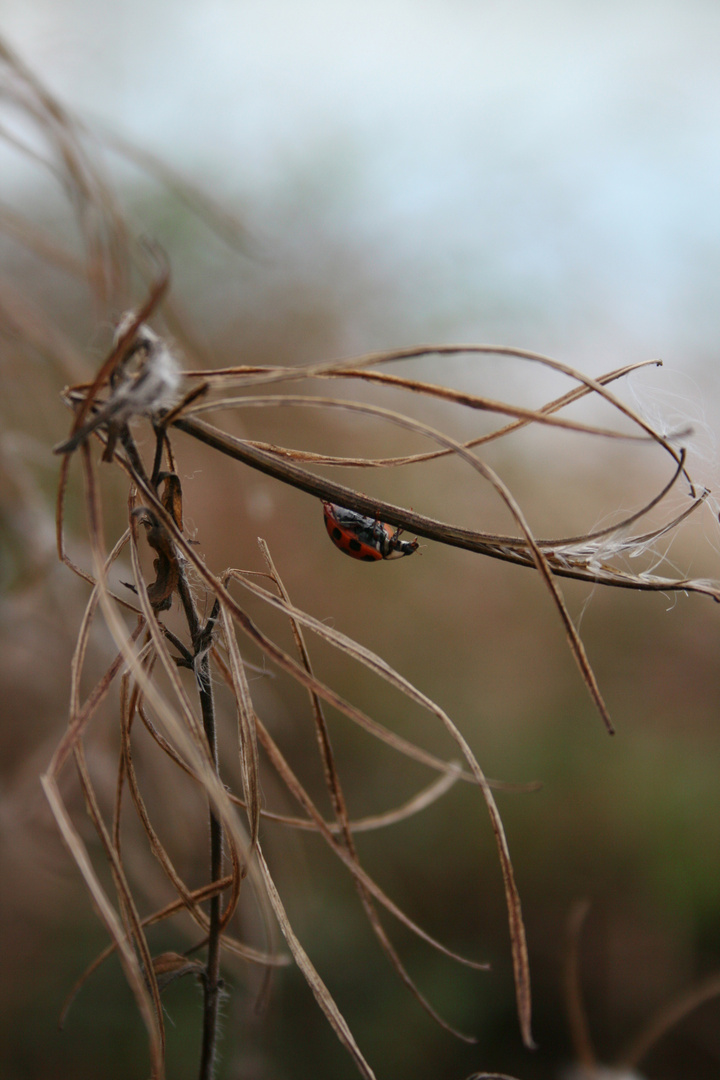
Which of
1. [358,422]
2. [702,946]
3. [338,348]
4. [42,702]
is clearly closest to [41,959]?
[42,702]

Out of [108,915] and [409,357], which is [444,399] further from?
[108,915]

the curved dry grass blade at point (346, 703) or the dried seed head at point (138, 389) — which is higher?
the dried seed head at point (138, 389)

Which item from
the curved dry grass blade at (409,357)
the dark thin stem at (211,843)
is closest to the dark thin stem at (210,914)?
the dark thin stem at (211,843)

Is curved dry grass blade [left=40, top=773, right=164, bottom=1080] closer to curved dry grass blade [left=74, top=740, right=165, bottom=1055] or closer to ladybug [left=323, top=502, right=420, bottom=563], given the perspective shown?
A: curved dry grass blade [left=74, top=740, right=165, bottom=1055]

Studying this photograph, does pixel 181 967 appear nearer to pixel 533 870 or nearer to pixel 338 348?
pixel 533 870

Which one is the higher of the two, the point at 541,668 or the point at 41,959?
the point at 541,668

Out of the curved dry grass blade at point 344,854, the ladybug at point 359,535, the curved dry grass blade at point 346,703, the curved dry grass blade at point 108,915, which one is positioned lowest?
the curved dry grass blade at point 108,915

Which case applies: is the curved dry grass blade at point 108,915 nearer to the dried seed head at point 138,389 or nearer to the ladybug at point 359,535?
the dried seed head at point 138,389

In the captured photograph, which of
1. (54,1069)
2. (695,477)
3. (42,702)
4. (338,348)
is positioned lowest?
(54,1069)
